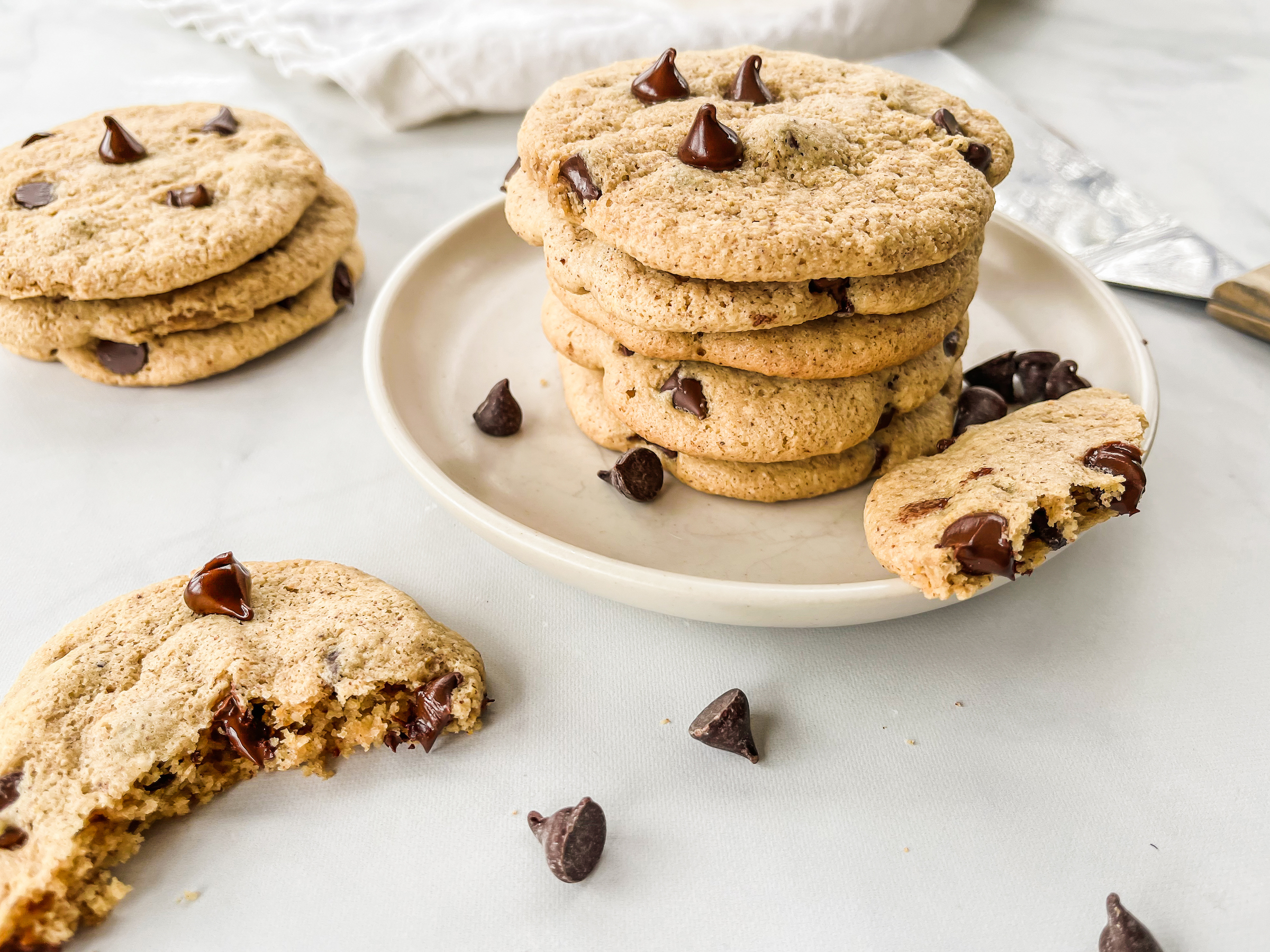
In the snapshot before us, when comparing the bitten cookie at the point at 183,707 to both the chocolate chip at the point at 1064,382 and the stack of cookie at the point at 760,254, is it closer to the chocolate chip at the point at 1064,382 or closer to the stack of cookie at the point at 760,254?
the stack of cookie at the point at 760,254

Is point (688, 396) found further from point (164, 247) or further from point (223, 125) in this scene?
point (223, 125)

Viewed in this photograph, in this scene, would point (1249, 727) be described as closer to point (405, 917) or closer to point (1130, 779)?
point (1130, 779)

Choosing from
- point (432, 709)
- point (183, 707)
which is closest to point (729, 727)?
point (432, 709)

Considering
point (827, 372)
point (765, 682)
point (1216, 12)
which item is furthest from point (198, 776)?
point (1216, 12)

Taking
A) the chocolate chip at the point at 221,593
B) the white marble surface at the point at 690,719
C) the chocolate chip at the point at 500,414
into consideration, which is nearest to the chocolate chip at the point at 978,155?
the white marble surface at the point at 690,719

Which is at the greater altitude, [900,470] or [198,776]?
[900,470]

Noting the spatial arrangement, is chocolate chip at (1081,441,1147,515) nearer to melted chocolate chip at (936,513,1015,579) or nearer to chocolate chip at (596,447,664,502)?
melted chocolate chip at (936,513,1015,579)
